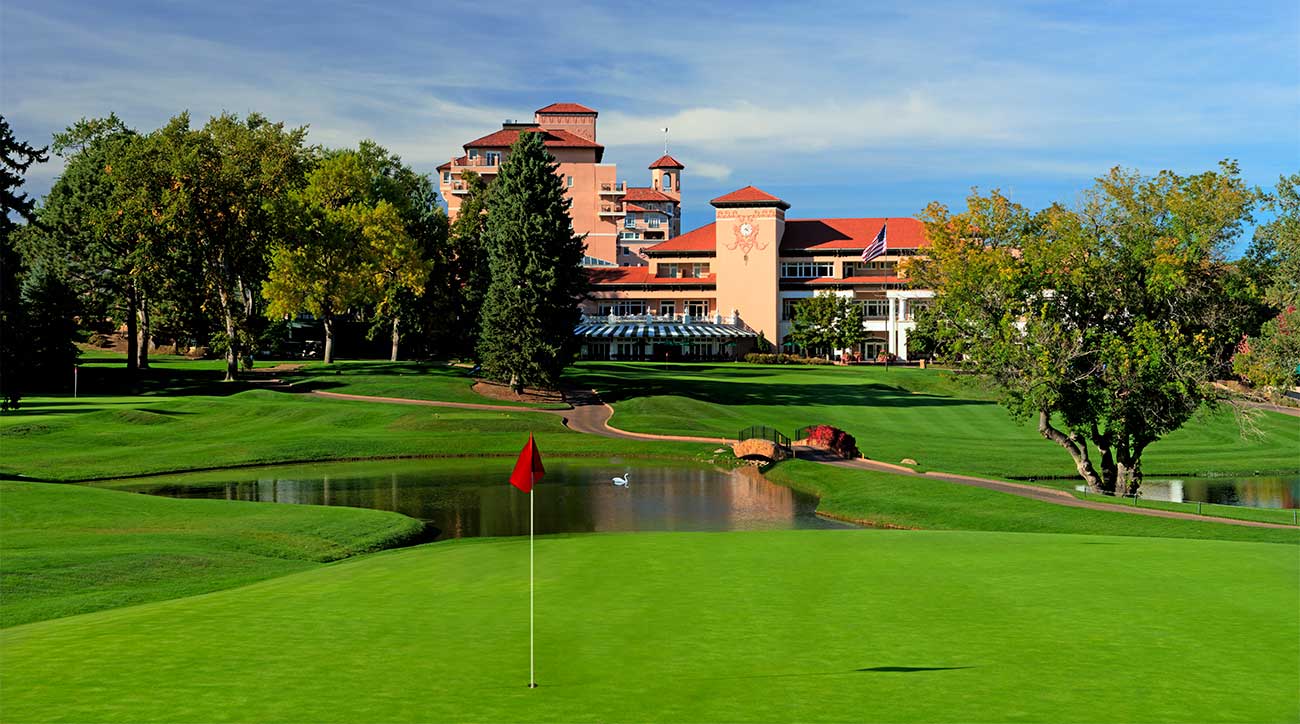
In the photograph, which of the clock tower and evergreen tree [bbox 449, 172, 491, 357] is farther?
the clock tower

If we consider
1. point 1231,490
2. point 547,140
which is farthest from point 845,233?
point 1231,490

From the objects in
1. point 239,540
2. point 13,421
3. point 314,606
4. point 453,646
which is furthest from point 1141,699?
point 13,421

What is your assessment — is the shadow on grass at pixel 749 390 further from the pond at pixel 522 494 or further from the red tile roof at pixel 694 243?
the red tile roof at pixel 694 243

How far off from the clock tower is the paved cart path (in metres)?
51.3

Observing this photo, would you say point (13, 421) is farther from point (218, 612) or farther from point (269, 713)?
point (269, 713)

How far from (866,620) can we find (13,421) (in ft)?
152

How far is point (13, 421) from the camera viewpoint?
161 ft

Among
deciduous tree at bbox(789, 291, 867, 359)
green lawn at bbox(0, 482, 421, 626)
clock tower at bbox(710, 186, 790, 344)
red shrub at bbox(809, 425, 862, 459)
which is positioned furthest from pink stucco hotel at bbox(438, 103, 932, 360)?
green lawn at bbox(0, 482, 421, 626)

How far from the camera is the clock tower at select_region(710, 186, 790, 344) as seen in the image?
126 metres

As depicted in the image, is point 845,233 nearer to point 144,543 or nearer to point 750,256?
point 750,256

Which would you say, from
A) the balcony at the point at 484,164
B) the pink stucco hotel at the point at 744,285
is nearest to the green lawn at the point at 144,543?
the pink stucco hotel at the point at 744,285

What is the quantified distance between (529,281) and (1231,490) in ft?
145

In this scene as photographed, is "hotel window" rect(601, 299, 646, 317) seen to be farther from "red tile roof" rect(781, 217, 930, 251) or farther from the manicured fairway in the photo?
the manicured fairway

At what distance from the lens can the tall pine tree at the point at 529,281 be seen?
72000mm
